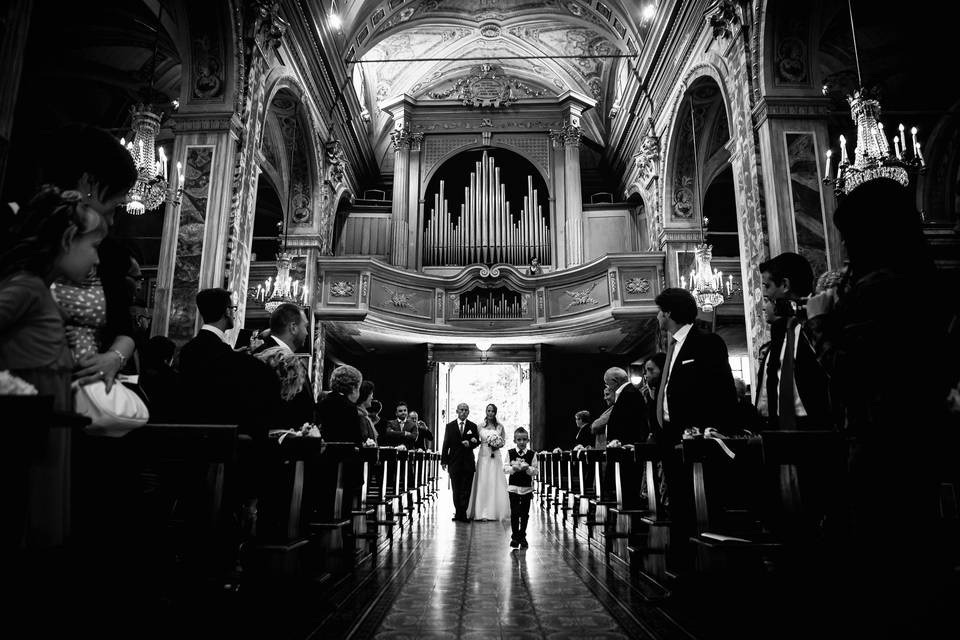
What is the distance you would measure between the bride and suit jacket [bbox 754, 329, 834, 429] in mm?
5147

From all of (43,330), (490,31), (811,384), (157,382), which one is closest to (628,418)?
(811,384)

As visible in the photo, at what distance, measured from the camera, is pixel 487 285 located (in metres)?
13.0

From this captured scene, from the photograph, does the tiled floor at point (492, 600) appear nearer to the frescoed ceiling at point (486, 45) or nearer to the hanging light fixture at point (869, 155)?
the hanging light fixture at point (869, 155)

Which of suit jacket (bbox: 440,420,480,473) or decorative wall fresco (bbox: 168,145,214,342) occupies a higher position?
decorative wall fresco (bbox: 168,145,214,342)

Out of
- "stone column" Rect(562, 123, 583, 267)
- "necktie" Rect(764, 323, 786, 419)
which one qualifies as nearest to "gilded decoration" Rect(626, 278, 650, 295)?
"stone column" Rect(562, 123, 583, 267)

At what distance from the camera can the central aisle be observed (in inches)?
97.0

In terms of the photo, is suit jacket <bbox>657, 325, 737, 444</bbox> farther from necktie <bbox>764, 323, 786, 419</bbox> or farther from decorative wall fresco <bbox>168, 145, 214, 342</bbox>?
decorative wall fresco <bbox>168, 145, 214, 342</bbox>

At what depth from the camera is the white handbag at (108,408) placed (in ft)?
5.68

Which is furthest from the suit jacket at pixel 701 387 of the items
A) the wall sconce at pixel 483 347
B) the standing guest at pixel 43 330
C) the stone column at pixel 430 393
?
the stone column at pixel 430 393

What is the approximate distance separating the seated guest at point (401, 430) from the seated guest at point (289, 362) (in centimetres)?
535

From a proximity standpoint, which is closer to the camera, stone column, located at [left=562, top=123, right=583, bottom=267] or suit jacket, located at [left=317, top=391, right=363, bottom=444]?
suit jacket, located at [left=317, top=391, right=363, bottom=444]

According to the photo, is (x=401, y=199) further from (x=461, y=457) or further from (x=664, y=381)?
(x=664, y=381)

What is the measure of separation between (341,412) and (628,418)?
238 cm

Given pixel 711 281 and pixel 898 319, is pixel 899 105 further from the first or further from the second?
pixel 898 319
